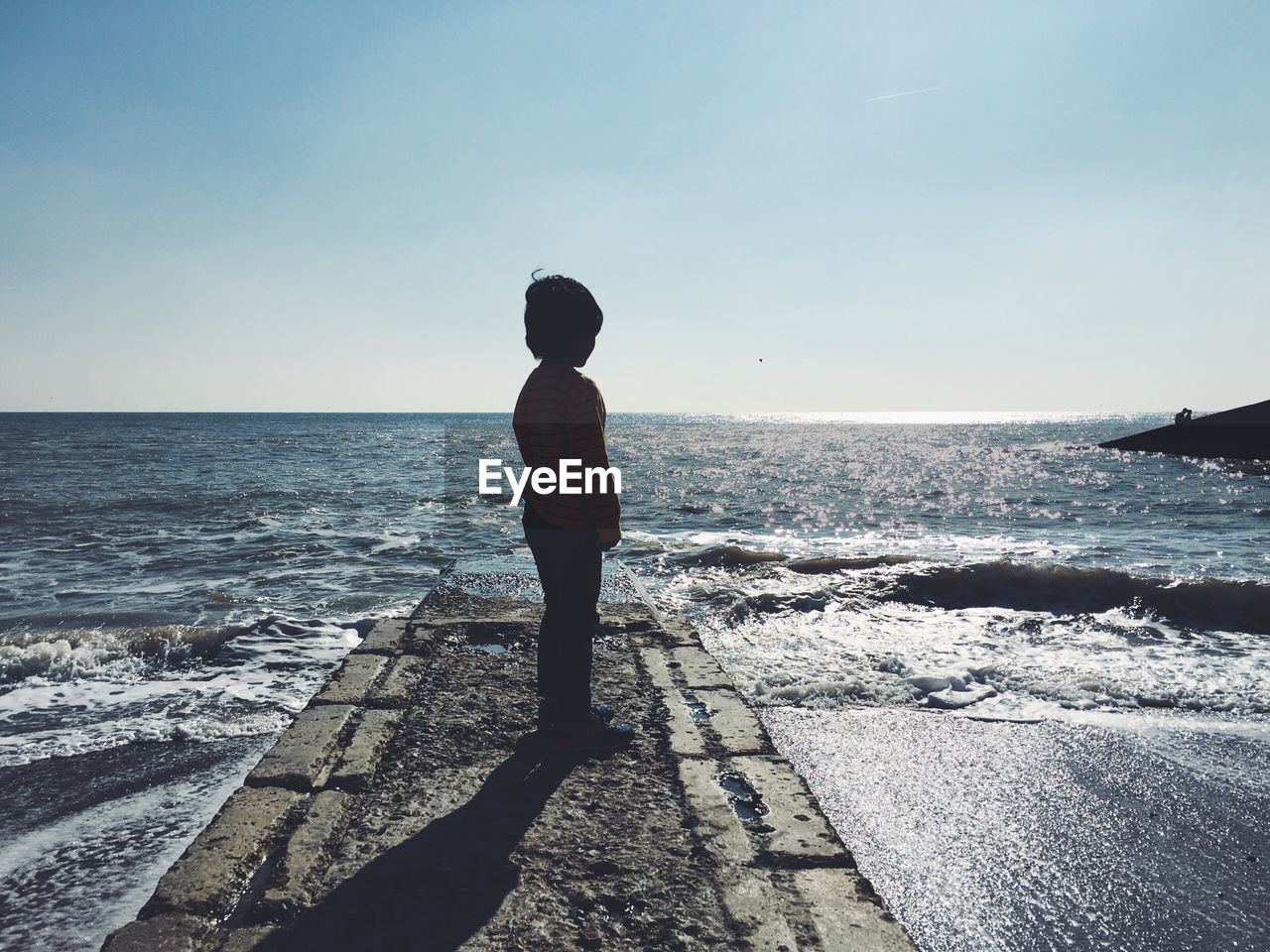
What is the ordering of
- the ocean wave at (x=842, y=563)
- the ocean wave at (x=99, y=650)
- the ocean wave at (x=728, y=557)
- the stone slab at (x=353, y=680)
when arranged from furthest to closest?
the ocean wave at (x=728, y=557) < the ocean wave at (x=842, y=563) < the ocean wave at (x=99, y=650) < the stone slab at (x=353, y=680)

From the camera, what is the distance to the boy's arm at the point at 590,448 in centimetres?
268

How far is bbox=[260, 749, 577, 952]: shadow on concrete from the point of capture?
173 centimetres

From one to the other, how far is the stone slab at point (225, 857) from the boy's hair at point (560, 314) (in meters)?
1.88

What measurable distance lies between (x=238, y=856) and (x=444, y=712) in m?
1.19

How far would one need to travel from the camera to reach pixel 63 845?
276 cm

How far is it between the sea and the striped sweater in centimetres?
167

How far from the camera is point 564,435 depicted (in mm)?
2707

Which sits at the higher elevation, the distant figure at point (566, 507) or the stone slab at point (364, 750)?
the distant figure at point (566, 507)

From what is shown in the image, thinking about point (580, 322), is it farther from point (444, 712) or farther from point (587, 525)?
point (444, 712)

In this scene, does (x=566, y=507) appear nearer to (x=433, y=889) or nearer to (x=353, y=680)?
(x=433, y=889)

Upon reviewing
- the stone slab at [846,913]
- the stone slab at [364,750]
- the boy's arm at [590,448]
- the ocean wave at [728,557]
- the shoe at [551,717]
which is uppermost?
the boy's arm at [590,448]

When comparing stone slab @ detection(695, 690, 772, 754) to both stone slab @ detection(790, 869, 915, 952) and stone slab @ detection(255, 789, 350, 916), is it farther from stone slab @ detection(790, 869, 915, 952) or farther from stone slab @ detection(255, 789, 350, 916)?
stone slab @ detection(255, 789, 350, 916)

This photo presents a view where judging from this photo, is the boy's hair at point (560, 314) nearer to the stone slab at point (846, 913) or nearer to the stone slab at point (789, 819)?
the stone slab at point (789, 819)

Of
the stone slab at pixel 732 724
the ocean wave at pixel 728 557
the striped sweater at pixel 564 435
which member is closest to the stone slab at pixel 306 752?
the striped sweater at pixel 564 435
